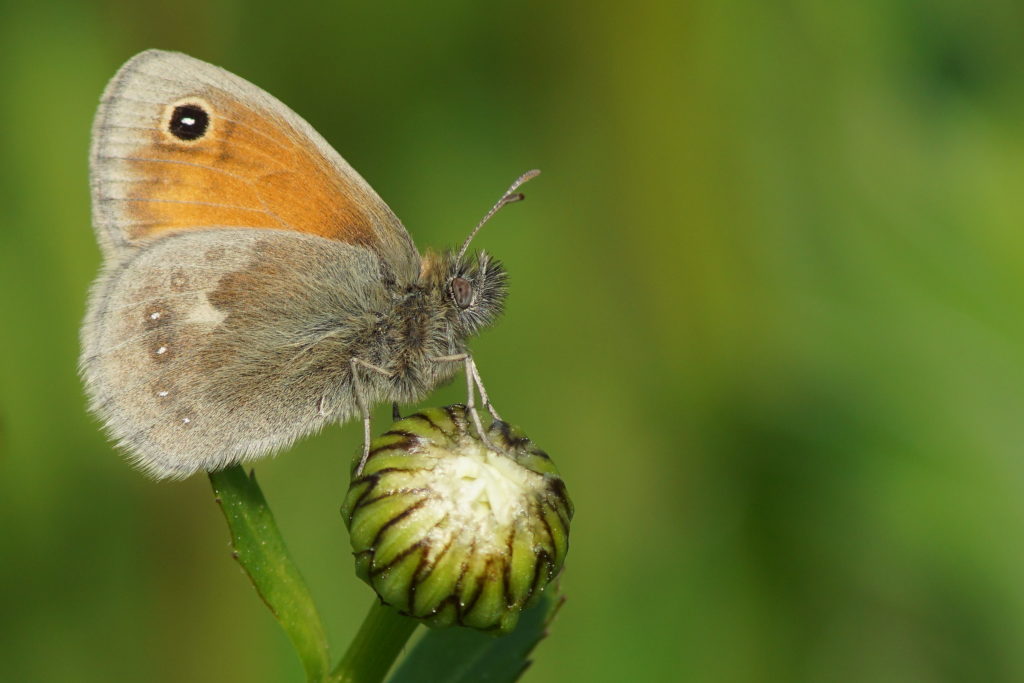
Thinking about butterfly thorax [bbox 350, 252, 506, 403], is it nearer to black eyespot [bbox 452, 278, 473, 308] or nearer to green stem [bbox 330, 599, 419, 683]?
black eyespot [bbox 452, 278, 473, 308]

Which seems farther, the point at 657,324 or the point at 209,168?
the point at 657,324

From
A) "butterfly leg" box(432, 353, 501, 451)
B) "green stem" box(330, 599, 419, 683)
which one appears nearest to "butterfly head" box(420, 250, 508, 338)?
"butterfly leg" box(432, 353, 501, 451)

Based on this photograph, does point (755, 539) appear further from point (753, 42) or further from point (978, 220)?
point (753, 42)

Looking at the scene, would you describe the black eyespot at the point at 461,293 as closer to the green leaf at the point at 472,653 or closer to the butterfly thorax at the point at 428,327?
the butterfly thorax at the point at 428,327

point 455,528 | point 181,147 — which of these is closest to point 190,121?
point 181,147

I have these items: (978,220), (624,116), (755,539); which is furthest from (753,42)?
(755,539)

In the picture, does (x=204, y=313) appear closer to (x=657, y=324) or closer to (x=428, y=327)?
(x=428, y=327)
